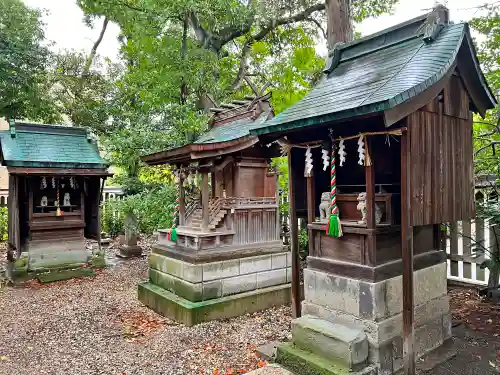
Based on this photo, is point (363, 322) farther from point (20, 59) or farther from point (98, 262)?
point (20, 59)

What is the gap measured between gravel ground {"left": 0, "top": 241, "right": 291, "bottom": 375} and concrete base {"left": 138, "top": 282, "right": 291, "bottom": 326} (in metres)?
0.17

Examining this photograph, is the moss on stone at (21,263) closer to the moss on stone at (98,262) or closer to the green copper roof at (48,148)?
the moss on stone at (98,262)

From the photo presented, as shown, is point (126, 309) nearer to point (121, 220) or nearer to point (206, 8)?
point (206, 8)

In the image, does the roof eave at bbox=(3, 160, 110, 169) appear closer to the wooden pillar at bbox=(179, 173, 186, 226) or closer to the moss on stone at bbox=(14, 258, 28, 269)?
the moss on stone at bbox=(14, 258, 28, 269)

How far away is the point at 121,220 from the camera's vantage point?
57.2 feet

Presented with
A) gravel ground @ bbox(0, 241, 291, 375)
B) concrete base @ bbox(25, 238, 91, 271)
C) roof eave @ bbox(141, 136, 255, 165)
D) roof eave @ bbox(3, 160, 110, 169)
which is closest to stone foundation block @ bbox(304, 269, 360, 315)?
gravel ground @ bbox(0, 241, 291, 375)

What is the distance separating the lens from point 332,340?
4.65 m

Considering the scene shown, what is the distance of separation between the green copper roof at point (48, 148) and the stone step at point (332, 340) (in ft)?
29.4

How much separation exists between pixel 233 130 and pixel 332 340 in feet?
18.6

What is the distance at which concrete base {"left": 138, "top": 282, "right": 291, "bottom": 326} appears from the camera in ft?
23.5

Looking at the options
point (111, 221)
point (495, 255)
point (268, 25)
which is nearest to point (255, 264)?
point (495, 255)

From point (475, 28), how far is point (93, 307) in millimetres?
11042

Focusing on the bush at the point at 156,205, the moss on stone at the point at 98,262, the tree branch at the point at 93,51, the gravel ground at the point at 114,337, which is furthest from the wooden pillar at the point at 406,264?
the tree branch at the point at 93,51

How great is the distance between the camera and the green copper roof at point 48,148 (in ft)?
34.1
